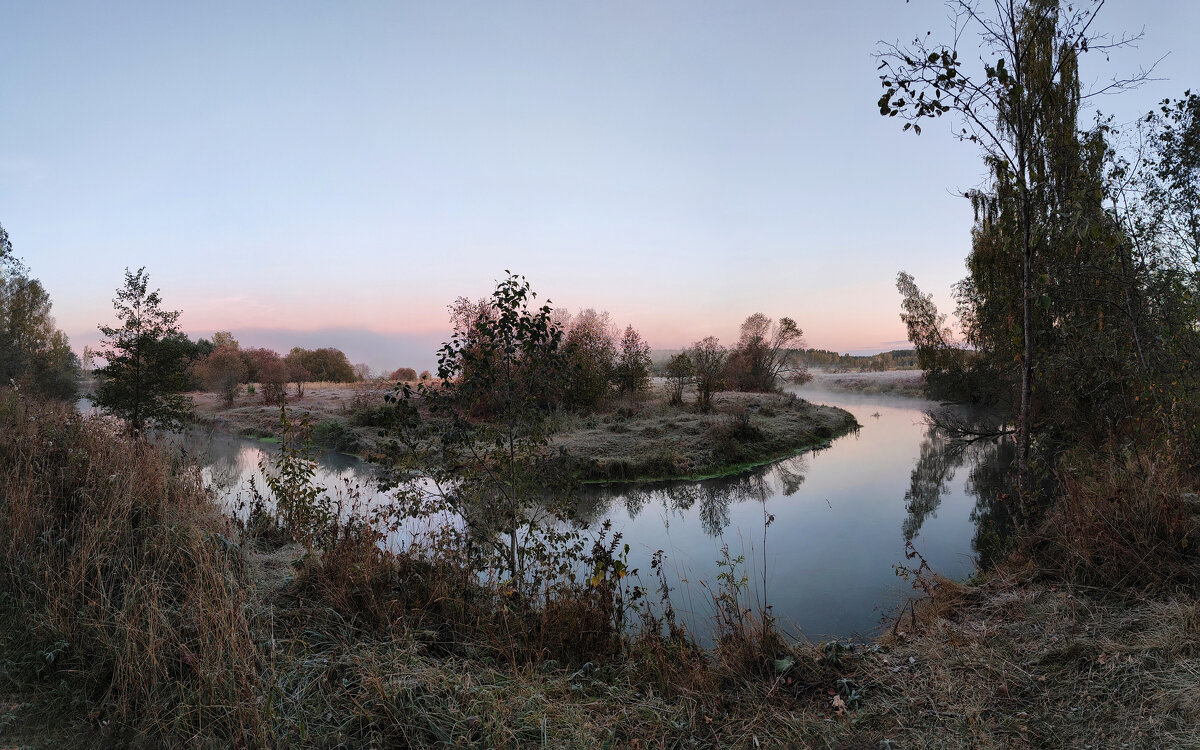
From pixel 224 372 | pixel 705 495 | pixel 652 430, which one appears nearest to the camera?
pixel 705 495

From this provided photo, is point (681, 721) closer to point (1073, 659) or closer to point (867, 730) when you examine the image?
point (867, 730)

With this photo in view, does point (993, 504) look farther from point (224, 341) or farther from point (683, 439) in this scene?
point (224, 341)

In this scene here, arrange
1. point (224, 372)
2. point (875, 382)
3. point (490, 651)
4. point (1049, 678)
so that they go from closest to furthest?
point (1049, 678) < point (490, 651) < point (224, 372) < point (875, 382)

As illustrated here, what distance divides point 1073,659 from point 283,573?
5559mm

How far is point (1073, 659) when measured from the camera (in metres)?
3.12

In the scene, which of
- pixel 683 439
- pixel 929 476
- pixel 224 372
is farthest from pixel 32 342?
pixel 929 476

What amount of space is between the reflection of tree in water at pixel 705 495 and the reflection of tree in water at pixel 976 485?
239cm

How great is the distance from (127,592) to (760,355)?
29.4m

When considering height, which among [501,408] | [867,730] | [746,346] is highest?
[746,346]

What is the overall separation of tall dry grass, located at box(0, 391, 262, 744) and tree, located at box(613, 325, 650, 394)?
18.3 m

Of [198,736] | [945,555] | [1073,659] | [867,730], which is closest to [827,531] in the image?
[945,555]

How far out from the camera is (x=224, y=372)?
92.4 feet

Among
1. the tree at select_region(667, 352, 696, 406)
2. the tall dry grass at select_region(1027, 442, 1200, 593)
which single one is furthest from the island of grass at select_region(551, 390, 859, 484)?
the tall dry grass at select_region(1027, 442, 1200, 593)

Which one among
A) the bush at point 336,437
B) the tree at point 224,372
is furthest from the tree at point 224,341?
the bush at point 336,437
